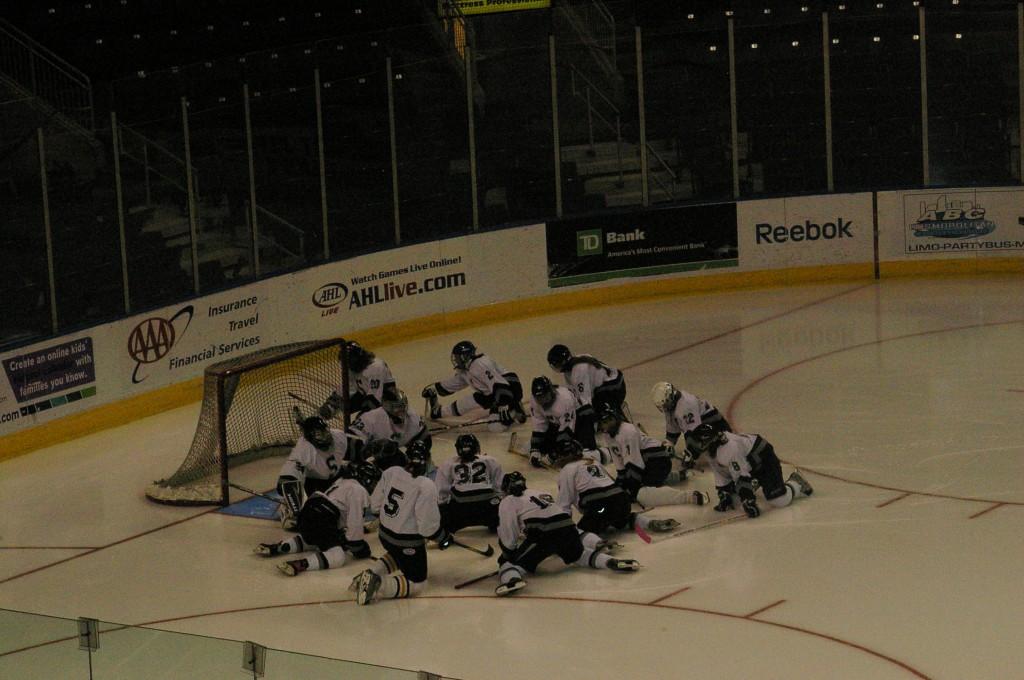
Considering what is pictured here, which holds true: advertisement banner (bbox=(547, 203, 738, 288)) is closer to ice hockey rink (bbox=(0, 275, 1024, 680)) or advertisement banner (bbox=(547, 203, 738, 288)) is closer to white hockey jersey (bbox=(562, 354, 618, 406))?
ice hockey rink (bbox=(0, 275, 1024, 680))

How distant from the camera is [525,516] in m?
10.3

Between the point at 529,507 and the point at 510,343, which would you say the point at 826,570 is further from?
the point at 510,343

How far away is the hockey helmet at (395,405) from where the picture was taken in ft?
41.7

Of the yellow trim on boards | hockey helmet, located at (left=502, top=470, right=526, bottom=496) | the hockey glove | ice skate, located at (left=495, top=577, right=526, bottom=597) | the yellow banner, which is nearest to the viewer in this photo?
ice skate, located at (left=495, top=577, right=526, bottom=597)

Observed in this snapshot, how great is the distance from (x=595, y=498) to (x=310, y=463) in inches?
86.3

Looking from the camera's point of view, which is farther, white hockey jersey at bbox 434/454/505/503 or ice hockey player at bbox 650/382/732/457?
ice hockey player at bbox 650/382/732/457

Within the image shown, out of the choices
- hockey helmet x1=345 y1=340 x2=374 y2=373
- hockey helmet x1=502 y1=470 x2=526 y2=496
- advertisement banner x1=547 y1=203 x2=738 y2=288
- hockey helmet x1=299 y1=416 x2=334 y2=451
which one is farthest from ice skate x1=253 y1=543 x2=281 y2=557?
advertisement banner x1=547 y1=203 x2=738 y2=288

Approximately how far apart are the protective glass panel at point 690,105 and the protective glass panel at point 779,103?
0.22m

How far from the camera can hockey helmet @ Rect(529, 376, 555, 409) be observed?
12703 millimetres

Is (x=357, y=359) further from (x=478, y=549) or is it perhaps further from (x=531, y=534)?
(x=531, y=534)

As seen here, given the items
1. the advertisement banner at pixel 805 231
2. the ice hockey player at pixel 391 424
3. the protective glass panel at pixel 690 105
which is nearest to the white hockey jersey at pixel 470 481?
the ice hockey player at pixel 391 424

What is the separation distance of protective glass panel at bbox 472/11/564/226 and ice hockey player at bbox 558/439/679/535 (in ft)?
27.4

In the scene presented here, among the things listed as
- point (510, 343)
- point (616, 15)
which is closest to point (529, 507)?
point (510, 343)

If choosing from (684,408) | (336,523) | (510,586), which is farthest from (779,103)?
(510,586)
